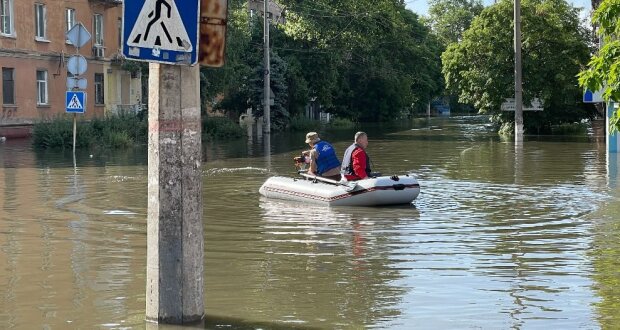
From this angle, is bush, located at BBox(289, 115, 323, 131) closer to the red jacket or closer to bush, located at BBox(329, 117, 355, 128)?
bush, located at BBox(329, 117, 355, 128)

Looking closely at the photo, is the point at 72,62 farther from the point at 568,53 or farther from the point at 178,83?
the point at 568,53

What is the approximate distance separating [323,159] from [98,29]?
117 feet

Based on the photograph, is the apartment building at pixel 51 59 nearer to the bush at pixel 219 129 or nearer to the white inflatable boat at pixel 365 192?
the bush at pixel 219 129

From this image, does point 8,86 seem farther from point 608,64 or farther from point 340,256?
point 608,64

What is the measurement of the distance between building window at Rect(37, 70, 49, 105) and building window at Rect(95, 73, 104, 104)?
14.8 ft

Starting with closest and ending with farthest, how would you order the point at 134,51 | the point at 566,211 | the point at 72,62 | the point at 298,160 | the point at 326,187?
the point at 134,51 < the point at 566,211 < the point at 326,187 < the point at 298,160 < the point at 72,62

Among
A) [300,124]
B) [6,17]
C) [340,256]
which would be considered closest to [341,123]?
[300,124]

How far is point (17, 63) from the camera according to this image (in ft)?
146

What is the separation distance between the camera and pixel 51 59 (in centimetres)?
4716

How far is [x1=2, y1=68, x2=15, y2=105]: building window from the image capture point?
143 ft

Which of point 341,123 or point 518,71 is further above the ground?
point 518,71

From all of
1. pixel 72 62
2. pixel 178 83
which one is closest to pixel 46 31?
pixel 72 62

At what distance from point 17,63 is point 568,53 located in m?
24.4

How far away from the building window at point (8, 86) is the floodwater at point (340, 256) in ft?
70.9
